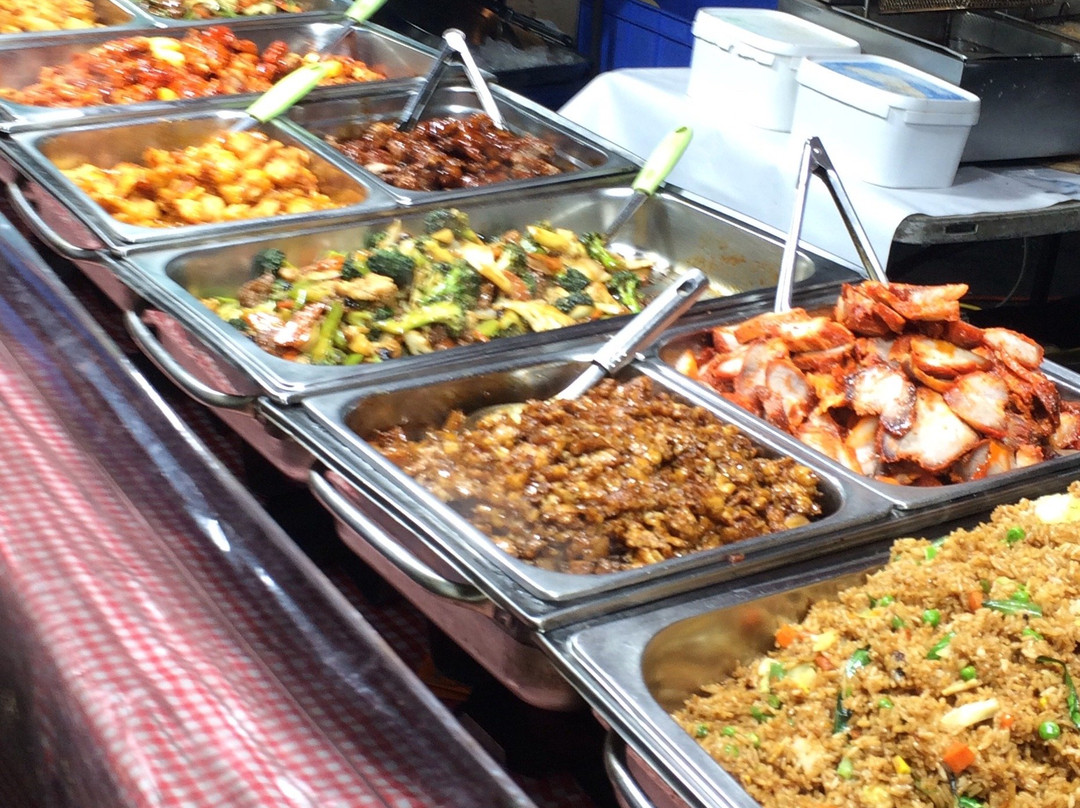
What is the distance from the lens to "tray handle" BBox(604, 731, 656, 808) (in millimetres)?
1278

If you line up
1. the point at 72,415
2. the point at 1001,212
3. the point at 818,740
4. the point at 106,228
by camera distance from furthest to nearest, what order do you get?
the point at 1001,212, the point at 106,228, the point at 72,415, the point at 818,740

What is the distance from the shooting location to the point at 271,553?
78.0 inches

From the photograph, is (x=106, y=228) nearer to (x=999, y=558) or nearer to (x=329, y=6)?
(x=999, y=558)

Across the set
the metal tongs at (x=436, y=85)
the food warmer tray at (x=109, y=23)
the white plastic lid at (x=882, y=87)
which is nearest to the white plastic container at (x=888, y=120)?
the white plastic lid at (x=882, y=87)

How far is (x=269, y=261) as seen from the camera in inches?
100.0

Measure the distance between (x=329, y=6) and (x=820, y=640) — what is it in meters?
3.84

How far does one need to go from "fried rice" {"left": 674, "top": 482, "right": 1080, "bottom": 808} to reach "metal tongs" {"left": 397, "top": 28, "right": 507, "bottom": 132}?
2.25m

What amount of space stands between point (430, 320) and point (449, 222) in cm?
54

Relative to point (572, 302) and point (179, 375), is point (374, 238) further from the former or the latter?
point (179, 375)

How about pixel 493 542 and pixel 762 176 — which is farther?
pixel 762 176

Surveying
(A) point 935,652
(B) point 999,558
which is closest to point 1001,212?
(B) point 999,558

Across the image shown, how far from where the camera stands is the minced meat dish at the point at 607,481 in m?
1.69

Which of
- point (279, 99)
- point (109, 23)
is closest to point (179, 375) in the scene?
point (279, 99)

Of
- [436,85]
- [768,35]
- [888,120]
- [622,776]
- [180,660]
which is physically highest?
[768,35]
